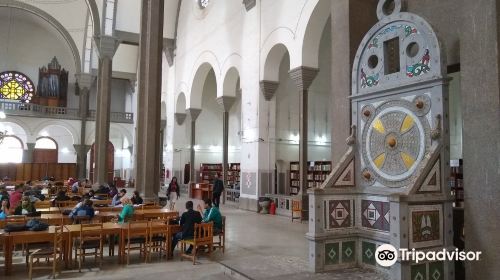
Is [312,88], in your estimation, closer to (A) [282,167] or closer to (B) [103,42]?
(A) [282,167]

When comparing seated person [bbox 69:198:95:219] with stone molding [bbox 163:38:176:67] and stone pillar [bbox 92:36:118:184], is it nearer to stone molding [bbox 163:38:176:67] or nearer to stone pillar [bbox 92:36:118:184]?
stone pillar [bbox 92:36:118:184]

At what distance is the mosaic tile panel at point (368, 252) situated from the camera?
4895 mm

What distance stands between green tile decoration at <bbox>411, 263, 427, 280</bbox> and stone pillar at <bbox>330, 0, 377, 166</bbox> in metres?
2.08

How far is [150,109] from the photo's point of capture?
10.5 m

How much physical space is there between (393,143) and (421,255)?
139 cm

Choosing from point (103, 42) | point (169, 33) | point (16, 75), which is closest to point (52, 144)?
point (16, 75)

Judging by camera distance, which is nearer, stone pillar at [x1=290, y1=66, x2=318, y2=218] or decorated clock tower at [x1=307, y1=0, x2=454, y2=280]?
decorated clock tower at [x1=307, y1=0, x2=454, y2=280]

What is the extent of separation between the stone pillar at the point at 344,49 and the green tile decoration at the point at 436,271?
2.04 m

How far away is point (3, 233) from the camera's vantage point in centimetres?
573

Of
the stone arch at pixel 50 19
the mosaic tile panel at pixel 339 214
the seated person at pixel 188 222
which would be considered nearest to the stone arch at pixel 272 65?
the seated person at pixel 188 222

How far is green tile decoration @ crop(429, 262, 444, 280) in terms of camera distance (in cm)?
400

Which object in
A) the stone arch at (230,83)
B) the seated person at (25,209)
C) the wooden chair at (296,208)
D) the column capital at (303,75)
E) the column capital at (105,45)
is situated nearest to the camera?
the seated person at (25,209)

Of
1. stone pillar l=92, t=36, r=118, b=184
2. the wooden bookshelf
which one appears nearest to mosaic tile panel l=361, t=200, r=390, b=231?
stone pillar l=92, t=36, r=118, b=184

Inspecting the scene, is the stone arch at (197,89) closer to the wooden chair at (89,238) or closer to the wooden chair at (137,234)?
the wooden chair at (137,234)
